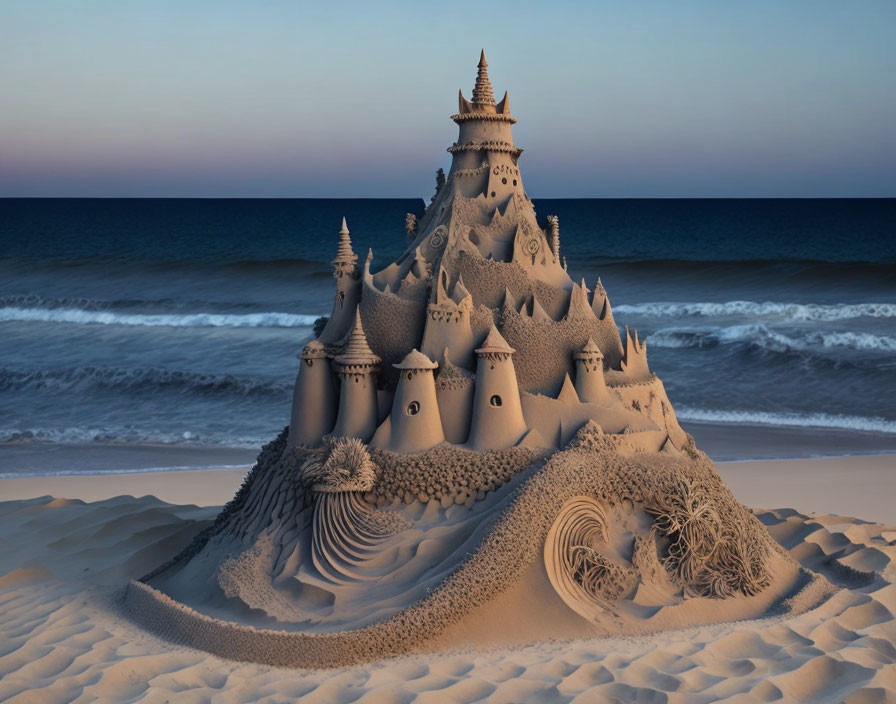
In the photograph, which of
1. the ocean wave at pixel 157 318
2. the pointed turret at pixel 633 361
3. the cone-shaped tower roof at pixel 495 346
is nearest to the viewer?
the cone-shaped tower roof at pixel 495 346

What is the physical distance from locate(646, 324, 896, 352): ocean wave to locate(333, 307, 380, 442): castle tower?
17.1 metres

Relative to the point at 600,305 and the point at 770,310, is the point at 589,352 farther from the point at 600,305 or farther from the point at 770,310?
the point at 770,310

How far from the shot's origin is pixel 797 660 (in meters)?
7.04

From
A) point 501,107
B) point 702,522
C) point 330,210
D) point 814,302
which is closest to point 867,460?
point 702,522

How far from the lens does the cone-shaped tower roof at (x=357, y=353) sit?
834 centimetres

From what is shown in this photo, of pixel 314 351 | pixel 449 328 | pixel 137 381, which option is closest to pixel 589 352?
pixel 449 328

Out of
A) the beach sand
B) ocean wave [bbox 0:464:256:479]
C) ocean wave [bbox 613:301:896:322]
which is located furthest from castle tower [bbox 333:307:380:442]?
ocean wave [bbox 613:301:896:322]

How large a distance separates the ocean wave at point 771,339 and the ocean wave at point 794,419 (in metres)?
5.14

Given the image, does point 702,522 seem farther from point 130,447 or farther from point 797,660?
point 130,447

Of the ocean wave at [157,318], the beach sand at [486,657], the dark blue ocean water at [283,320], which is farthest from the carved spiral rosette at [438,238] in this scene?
the ocean wave at [157,318]

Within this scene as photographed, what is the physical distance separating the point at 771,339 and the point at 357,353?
59.1 feet

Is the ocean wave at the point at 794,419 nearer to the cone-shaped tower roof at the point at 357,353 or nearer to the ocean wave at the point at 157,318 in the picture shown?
the cone-shaped tower roof at the point at 357,353

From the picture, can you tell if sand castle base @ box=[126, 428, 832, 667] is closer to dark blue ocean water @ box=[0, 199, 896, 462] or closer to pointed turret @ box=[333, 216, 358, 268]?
pointed turret @ box=[333, 216, 358, 268]

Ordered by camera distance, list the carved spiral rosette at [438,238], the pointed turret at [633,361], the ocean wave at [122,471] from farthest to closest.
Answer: the ocean wave at [122,471] → the carved spiral rosette at [438,238] → the pointed turret at [633,361]
